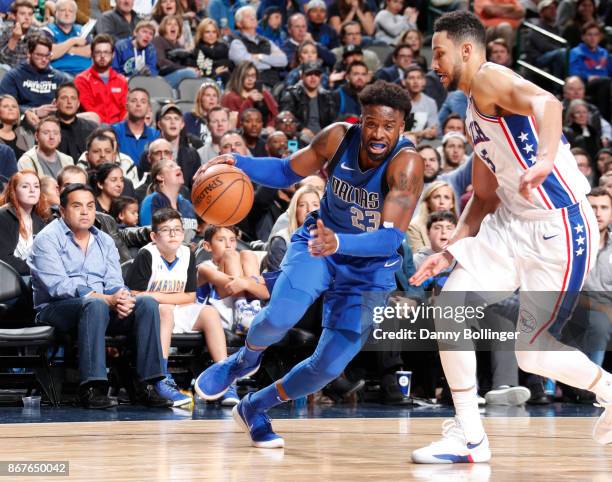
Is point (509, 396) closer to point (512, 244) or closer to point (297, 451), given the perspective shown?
point (297, 451)

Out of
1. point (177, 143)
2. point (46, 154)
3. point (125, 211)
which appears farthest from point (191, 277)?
point (177, 143)

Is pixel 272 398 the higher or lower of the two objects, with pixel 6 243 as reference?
lower

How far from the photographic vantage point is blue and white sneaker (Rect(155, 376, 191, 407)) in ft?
23.1

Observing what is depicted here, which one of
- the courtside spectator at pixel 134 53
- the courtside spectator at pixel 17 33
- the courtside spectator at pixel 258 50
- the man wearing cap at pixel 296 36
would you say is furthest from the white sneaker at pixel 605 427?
the man wearing cap at pixel 296 36

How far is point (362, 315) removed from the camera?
4.94 metres

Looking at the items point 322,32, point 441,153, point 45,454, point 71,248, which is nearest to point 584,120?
point 441,153

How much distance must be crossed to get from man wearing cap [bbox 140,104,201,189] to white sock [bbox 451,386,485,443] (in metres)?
5.25

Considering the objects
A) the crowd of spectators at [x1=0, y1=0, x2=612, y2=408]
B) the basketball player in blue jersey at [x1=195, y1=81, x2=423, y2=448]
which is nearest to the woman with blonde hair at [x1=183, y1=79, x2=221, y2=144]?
the crowd of spectators at [x1=0, y1=0, x2=612, y2=408]

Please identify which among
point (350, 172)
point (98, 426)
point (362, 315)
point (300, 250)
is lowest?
point (98, 426)

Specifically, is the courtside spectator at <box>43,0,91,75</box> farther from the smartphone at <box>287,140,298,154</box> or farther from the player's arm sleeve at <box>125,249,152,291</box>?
the player's arm sleeve at <box>125,249,152,291</box>

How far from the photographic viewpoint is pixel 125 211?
320 inches

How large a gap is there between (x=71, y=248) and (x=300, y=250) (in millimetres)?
2610

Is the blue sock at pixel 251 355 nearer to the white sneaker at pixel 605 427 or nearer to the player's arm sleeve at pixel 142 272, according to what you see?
the white sneaker at pixel 605 427

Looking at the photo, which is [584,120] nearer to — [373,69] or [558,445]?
[373,69]
